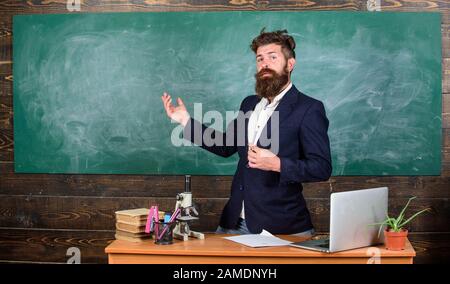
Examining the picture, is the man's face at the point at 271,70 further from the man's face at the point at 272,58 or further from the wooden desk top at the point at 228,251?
the wooden desk top at the point at 228,251

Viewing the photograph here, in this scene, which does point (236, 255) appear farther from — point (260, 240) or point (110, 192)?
point (110, 192)

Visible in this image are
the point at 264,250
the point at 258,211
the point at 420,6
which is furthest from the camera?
the point at 420,6

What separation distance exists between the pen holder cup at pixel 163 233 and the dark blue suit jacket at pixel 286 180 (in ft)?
1.64

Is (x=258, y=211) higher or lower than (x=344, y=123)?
lower

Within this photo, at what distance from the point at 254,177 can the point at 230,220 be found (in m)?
0.24

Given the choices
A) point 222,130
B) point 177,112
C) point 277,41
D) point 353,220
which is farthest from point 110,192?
point 353,220

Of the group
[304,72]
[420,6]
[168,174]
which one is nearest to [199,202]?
[168,174]

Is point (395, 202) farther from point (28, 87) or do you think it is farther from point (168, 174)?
point (28, 87)

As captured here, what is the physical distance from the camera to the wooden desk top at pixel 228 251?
2.16 m

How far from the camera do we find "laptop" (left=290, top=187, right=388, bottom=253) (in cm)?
209

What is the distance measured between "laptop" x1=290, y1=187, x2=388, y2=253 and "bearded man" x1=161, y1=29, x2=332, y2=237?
1.20ft

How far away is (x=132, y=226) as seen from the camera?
2.36m

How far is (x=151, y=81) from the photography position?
3.67 meters

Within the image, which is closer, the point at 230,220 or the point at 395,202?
the point at 230,220
